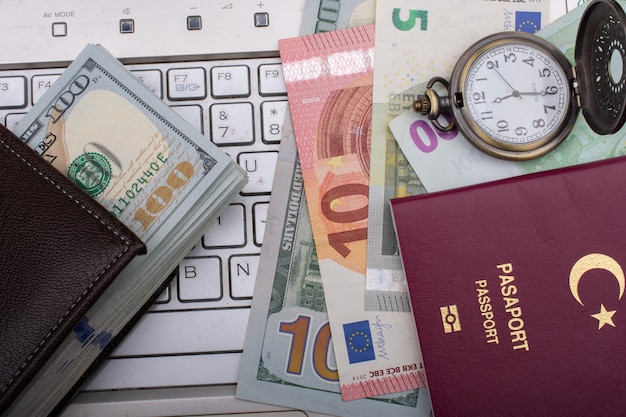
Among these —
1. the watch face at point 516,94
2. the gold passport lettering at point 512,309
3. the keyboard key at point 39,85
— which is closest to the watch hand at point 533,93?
the watch face at point 516,94

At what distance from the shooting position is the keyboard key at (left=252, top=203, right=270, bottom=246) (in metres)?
0.72

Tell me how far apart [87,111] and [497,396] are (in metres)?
0.63

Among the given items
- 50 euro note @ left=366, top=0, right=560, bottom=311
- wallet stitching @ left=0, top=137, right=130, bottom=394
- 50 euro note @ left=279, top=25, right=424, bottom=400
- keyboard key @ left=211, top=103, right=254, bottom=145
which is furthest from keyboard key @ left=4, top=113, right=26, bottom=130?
50 euro note @ left=366, top=0, right=560, bottom=311

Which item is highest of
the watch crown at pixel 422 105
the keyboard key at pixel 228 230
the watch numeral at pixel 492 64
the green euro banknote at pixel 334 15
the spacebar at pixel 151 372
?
the green euro banknote at pixel 334 15

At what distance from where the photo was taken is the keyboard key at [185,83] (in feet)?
2.34

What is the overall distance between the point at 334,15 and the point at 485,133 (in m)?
0.26

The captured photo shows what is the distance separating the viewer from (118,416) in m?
0.70

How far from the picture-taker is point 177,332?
711mm

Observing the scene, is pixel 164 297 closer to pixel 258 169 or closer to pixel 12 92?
pixel 258 169

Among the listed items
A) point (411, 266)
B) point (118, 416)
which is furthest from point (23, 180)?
point (411, 266)

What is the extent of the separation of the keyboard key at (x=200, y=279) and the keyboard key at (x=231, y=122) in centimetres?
16

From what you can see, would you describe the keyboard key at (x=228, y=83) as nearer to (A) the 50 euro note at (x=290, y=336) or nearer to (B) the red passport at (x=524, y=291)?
(A) the 50 euro note at (x=290, y=336)

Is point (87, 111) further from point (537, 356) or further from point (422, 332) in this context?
point (537, 356)

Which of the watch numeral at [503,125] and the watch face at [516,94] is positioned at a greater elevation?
the watch face at [516,94]
